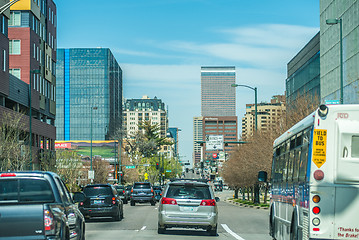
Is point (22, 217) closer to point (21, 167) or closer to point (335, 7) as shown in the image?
point (21, 167)

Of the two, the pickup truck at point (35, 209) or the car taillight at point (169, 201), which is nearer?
the pickup truck at point (35, 209)

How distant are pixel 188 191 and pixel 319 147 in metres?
A: 9.66

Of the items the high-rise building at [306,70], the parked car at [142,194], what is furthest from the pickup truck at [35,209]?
the high-rise building at [306,70]

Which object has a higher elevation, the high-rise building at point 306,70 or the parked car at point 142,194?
the high-rise building at point 306,70

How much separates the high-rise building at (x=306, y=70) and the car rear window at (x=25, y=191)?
2837 inches

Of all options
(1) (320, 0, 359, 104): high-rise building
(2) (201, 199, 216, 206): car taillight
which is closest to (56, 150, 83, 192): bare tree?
(1) (320, 0, 359, 104): high-rise building

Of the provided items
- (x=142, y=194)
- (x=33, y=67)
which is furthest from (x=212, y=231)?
(x=33, y=67)

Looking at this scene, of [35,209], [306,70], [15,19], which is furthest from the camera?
[306,70]

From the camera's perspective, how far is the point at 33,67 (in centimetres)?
6800

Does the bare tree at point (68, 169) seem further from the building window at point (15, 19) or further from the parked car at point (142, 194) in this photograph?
the parked car at point (142, 194)

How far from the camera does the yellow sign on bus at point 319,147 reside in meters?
11.0

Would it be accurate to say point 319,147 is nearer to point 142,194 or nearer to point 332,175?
point 332,175

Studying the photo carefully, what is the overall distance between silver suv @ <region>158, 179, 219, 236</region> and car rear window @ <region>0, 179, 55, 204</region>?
31.1ft

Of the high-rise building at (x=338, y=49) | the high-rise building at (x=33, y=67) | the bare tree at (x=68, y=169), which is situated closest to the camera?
the high-rise building at (x=338, y=49)
